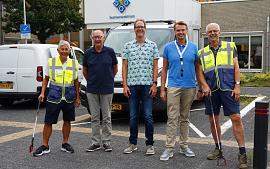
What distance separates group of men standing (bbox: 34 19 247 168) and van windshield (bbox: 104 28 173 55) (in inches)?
110

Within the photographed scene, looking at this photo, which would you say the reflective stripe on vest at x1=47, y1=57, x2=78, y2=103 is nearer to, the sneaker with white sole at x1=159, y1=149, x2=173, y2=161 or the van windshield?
the sneaker with white sole at x1=159, y1=149, x2=173, y2=161

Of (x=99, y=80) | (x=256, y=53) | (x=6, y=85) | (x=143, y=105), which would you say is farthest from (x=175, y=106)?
(x=256, y=53)

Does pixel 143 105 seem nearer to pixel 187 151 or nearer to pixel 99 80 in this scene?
pixel 99 80

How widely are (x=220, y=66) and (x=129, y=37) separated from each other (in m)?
4.18

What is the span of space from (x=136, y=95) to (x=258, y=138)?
1.94 metres

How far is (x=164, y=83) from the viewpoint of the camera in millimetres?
5789

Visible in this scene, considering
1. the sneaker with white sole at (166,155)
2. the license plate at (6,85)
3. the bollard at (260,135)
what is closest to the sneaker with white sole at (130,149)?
the sneaker with white sole at (166,155)

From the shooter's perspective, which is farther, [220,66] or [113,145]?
[113,145]

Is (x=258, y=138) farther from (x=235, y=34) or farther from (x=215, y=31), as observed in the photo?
(x=235, y=34)

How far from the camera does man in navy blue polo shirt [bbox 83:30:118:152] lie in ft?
20.3

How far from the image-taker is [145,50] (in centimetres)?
604

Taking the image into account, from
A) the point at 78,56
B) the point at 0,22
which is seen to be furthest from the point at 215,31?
the point at 0,22

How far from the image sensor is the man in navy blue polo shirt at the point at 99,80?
6.20 metres

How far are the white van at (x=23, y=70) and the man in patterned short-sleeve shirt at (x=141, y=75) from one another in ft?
16.3
